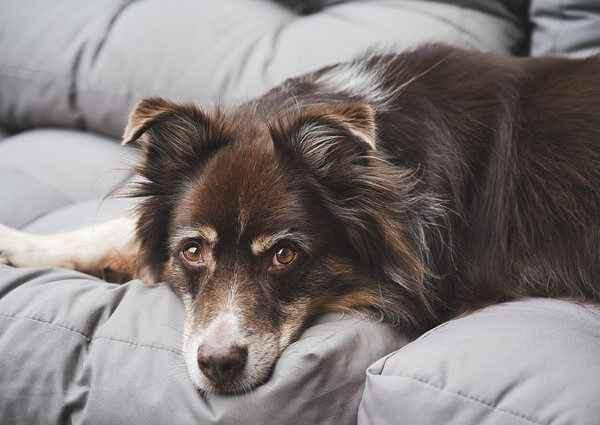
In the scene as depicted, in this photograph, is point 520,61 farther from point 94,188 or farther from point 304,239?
point 94,188

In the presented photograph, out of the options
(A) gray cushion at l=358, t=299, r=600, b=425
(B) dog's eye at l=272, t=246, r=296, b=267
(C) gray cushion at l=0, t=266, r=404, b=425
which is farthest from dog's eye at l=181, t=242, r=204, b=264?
(A) gray cushion at l=358, t=299, r=600, b=425

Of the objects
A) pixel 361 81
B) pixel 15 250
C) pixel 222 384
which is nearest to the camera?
pixel 222 384

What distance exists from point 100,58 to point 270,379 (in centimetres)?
274

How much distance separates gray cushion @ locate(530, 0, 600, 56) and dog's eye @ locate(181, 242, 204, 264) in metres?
2.31

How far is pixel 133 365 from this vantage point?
2.15m

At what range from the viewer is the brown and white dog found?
91.4 inches

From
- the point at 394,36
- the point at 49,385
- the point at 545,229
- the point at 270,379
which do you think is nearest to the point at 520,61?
the point at 545,229

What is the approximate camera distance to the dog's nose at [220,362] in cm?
212

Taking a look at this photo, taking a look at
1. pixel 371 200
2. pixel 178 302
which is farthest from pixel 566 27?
pixel 178 302

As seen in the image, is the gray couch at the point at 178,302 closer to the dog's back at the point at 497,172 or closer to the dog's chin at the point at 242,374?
the dog's chin at the point at 242,374

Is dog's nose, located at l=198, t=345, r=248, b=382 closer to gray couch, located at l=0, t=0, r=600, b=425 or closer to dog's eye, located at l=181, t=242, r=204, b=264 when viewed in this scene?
gray couch, located at l=0, t=0, r=600, b=425

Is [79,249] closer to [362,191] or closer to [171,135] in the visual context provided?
[171,135]

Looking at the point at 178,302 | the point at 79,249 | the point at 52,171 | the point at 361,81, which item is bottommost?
the point at 52,171

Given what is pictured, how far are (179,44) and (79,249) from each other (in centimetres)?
161
